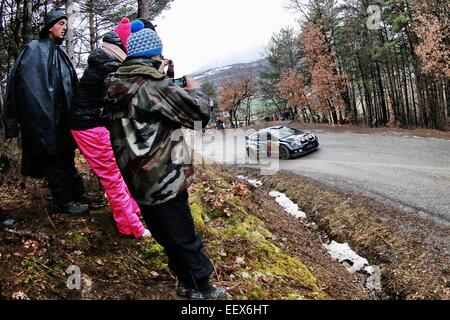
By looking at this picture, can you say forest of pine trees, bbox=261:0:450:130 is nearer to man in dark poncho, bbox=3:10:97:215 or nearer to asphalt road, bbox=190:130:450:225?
asphalt road, bbox=190:130:450:225

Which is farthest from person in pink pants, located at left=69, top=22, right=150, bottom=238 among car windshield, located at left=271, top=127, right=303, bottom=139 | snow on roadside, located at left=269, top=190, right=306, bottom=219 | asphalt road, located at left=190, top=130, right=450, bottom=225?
car windshield, located at left=271, top=127, right=303, bottom=139

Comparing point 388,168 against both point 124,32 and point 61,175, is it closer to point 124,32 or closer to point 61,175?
point 124,32

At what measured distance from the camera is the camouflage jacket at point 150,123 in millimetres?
3027

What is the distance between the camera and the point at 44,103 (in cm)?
434

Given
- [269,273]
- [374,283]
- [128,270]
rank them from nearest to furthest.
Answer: [128,270] → [269,273] → [374,283]

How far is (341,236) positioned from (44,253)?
6.82 m

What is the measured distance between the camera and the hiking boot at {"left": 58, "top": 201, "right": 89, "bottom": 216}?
15.6ft

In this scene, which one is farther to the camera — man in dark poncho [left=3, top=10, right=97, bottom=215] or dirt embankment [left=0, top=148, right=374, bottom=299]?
man in dark poncho [left=3, top=10, right=97, bottom=215]

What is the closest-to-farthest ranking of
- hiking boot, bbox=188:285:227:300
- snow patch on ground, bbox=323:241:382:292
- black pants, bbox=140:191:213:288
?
black pants, bbox=140:191:213:288 < hiking boot, bbox=188:285:227:300 < snow patch on ground, bbox=323:241:382:292

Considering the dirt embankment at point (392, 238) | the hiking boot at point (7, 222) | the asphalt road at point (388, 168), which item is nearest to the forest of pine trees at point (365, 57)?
the asphalt road at point (388, 168)

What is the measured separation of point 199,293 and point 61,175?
236 centimetres
